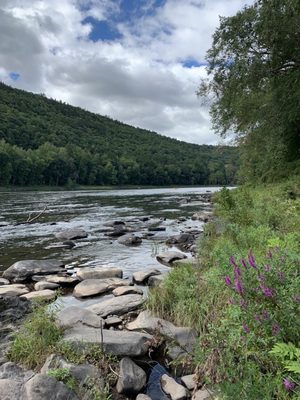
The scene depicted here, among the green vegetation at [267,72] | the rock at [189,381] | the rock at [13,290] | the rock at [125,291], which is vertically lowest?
the rock at [13,290]

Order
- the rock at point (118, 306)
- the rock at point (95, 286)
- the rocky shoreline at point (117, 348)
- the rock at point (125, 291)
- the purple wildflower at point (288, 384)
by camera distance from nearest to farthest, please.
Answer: the purple wildflower at point (288, 384)
the rocky shoreline at point (117, 348)
the rock at point (118, 306)
the rock at point (125, 291)
the rock at point (95, 286)

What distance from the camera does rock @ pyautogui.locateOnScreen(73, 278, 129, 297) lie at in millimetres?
9562

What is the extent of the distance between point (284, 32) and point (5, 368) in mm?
17495

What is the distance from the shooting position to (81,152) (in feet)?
351

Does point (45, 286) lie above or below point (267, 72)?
below

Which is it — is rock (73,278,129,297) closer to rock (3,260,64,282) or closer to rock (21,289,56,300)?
rock (21,289,56,300)

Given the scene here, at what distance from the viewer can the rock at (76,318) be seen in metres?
6.42

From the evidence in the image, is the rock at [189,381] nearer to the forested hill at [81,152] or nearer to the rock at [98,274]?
the rock at [98,274]

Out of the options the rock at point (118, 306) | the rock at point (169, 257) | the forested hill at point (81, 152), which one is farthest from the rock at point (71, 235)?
the forested hill at point (81, 152)

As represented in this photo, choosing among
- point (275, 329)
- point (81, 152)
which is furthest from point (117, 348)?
point (81, 152)

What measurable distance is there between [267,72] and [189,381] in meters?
17.1

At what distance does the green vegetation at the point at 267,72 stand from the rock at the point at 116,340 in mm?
14002

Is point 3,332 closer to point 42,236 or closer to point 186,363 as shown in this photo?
point 186,363

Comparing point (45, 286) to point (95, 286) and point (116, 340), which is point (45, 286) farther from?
point (116, 340)
